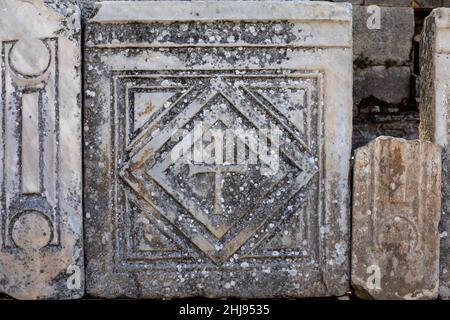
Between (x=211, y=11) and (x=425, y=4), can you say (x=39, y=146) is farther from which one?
(x=425, y=4)

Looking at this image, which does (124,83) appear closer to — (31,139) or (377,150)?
(31,139)

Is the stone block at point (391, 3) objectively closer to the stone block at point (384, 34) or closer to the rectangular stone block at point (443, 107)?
the stone block at point (384, 34)

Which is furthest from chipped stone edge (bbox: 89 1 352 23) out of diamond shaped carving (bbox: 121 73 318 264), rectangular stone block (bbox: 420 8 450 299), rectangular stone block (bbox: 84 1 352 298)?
rectangular stone block (bbox: 420 8 450 299)

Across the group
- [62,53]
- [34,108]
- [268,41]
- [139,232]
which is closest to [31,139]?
[34,108]

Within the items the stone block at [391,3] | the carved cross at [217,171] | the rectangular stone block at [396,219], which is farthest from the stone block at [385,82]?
the carved cross at [217,171]

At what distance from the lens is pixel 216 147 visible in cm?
308

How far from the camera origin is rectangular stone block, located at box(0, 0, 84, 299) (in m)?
3.01

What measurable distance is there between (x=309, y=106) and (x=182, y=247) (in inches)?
30.8

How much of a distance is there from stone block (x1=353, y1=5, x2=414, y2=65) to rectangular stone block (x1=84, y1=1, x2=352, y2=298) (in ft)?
8.21

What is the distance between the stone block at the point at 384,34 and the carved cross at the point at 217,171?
8.98 feet

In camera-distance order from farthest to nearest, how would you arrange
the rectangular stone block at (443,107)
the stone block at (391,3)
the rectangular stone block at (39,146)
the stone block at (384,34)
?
the stone block at (391,3)
the stone block at (384,34)
the rectangular stone block at (443,107)
the rectangular stone block at (39,146)

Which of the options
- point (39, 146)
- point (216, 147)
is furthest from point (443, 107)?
point (39, 146)

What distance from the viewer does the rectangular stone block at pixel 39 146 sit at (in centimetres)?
301

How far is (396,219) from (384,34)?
2.79 m
